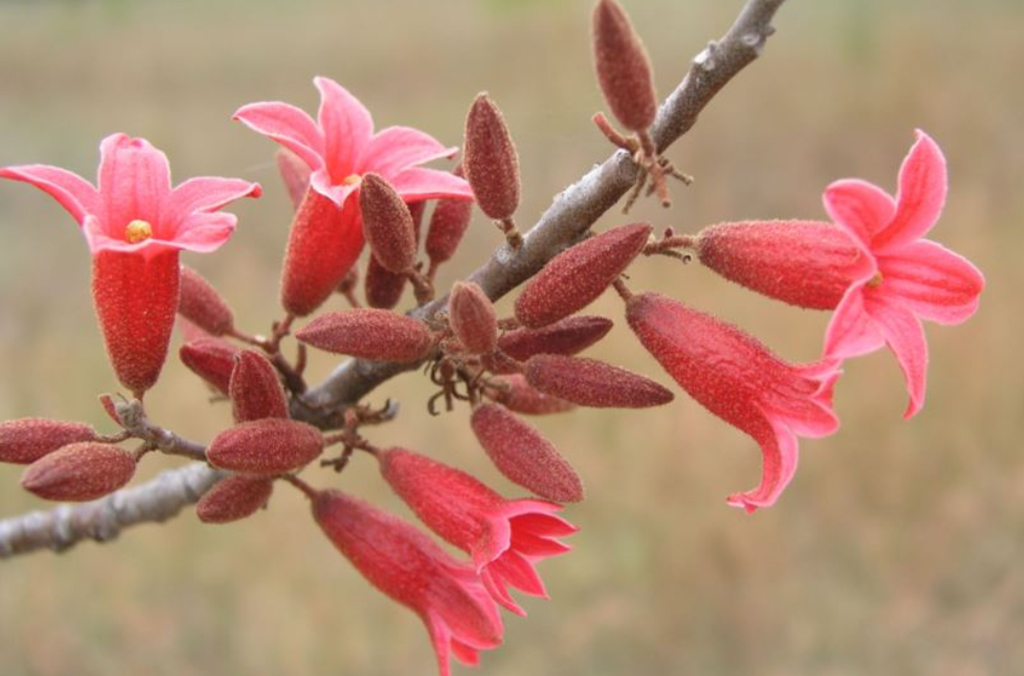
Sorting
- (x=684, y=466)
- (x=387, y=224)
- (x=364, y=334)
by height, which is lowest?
(x=684, y=466)

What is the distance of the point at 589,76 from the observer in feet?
30.0

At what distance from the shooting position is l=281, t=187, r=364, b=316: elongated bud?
4.41 feet

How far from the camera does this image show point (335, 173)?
1402 mm

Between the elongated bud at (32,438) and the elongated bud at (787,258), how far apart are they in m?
0.73

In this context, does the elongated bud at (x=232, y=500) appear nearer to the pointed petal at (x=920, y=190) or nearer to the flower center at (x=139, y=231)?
the flower center at (x=139, y=231)

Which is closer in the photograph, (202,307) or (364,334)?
(364,334)

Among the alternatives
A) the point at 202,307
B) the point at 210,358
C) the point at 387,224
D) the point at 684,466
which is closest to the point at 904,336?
the point at 387,224

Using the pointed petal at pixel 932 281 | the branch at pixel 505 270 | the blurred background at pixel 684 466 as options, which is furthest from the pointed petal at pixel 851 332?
the blurred background at pixel 684 466

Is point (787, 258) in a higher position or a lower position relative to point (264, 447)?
higher

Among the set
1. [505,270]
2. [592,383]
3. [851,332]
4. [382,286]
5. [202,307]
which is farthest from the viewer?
[202,307]

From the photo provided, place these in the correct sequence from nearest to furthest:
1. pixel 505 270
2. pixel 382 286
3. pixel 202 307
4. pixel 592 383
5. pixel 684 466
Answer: pixel 592 383 → pixel 505 270 → pixel 382 286 → pixel 202 307 → pixel 684 466

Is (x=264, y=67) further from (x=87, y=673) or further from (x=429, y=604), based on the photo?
(x=429, y=604)

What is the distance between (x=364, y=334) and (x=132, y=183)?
0.34 m

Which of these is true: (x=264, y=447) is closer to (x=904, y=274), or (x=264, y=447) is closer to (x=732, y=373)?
(x=732, y=373)
